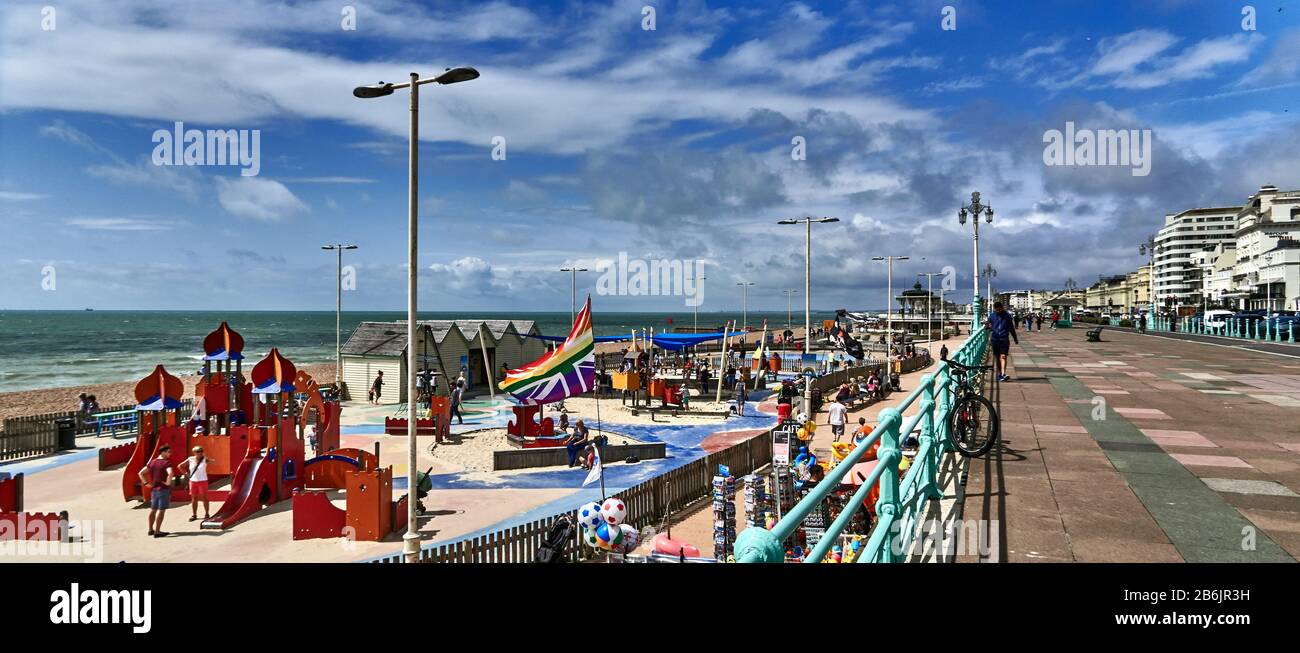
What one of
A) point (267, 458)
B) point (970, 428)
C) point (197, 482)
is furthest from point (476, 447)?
point (970, 428)

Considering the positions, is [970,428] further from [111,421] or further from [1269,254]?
[1269,254]

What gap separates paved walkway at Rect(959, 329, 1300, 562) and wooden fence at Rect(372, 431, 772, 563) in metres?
6.42

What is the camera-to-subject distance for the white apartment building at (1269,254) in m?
74.8

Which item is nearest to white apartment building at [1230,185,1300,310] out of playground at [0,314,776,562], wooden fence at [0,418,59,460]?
playground at [0,314,776,562]

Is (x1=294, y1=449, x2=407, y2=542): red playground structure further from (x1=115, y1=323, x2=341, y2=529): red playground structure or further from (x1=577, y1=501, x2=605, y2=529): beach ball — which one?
(x1=577, y1=501, x2=605, y2=529): beach ball

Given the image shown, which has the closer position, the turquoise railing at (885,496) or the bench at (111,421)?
the turquoise railing at (885,496)

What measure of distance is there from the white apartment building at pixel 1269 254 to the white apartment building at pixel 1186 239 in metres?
37.2

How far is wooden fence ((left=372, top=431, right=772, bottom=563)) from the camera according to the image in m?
10.3

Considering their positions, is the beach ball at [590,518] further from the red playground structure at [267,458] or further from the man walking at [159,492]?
the man walking at [159,492]

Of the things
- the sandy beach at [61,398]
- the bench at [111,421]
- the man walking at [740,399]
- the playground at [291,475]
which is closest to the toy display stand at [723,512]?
the playground at [291,475]

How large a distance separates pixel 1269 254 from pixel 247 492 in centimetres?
10698

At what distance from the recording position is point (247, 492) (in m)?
15.7
